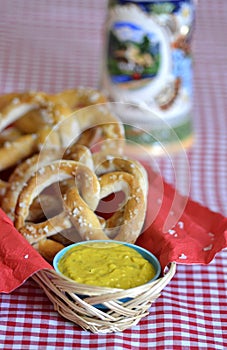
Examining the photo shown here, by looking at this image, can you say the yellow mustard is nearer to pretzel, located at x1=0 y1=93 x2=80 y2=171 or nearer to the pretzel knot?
the pretzel knot

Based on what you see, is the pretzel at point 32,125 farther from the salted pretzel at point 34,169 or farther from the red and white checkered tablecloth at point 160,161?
the red and white checkered tablecloth at point 160,161

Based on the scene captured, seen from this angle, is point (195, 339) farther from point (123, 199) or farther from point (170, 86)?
point (170, 86)

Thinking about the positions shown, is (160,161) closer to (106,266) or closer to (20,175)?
(20,175)

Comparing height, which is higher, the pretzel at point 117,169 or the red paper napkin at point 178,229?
the pretzel at point 117,169

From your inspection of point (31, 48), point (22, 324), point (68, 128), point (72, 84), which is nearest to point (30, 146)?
point (68, 128)

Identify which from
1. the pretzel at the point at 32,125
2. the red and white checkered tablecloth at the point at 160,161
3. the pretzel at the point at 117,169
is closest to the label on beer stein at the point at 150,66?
the red and white checkered tablecloth at the point at 160,161

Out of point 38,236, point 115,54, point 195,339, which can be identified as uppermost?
point 115,54
